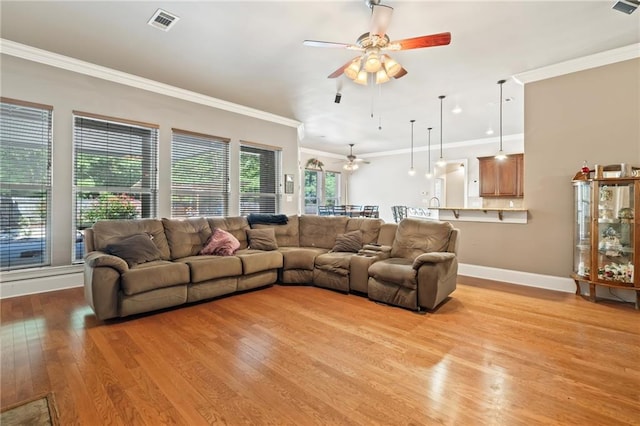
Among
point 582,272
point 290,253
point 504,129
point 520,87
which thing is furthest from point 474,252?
point 504,129

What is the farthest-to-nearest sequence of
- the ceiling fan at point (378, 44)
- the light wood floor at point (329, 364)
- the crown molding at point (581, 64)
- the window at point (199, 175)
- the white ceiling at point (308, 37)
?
the window at point (199, 175) < the crown molding at point (581, 64) < the white ceiling at point (308, 37) < the ceiling fan at point (378, 44) < the light wood floor at point (329, 364)

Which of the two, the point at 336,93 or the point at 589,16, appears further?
the point at 336,93

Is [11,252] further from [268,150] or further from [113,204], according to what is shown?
[268,150]

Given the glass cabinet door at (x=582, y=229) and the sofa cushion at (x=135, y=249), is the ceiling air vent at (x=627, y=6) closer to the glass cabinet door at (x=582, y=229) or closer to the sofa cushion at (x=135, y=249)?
Answer: the glass cabinet door at (x=582, y=229)

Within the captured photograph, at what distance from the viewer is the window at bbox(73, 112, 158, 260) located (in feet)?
13.4

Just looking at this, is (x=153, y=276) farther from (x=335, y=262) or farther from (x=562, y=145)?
(x=562, y=145)

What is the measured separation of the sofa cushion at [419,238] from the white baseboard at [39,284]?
4.29m

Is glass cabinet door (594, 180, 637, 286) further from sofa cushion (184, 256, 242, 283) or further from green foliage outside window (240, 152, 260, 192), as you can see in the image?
green foliage outside window (240, 152, 260, 192)

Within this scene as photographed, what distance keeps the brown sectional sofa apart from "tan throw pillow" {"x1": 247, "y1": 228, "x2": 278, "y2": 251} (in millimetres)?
104

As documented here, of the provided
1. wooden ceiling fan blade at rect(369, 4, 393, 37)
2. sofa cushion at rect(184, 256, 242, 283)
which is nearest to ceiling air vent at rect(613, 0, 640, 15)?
wooden ceiling fan blade at rect(369, 4, 393, 37)

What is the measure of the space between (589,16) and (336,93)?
3.08 meters

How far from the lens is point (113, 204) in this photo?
436 cm

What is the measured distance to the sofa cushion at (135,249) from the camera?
3.24m

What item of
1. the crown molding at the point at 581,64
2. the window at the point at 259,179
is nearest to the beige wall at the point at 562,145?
the crown molding at the point at 581,64
